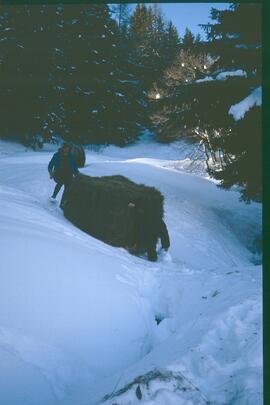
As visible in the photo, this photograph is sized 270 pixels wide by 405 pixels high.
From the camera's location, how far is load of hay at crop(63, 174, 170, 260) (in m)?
7.60

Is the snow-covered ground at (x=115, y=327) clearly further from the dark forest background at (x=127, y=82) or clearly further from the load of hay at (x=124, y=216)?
the dark forest background at (x=127, y=82)

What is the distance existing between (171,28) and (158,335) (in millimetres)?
32616

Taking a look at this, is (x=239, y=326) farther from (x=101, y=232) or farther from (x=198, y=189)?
(x=198, y=189)

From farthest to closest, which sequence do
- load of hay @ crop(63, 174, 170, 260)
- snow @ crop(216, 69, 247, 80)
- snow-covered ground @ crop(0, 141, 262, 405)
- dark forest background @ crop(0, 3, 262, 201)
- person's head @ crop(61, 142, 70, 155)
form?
dark forest background @ crop(0, 3, 262, 201)
snow @ crop(216, 69, 247, 80)
person's head @ crop(61, 142, 70, 155)
load of hay @ crop(63, 174, 170, 260)
snow-covered ground @ crop(0, 141, 262, 405)

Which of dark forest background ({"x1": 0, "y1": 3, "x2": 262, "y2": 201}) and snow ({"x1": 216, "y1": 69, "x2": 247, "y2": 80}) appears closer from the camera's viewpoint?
snow ({"x1": 216, "y1": 69, "x2": 247, "y2": 80})

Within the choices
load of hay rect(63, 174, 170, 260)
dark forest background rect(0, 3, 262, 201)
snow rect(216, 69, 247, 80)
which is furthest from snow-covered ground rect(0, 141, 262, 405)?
snow rect(216, 69, 247, 80)

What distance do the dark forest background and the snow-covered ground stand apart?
142 inches

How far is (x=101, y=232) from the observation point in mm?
7852

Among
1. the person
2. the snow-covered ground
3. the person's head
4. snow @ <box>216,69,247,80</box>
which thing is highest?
snow @ <box>216,69,247,80</box>

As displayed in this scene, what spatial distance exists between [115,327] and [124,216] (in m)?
3.81

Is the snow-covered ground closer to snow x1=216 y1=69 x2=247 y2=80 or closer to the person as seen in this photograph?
the person

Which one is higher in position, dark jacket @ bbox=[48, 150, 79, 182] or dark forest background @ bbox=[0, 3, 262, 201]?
dark forest background @ bbox=[0, 3, 262, 201]

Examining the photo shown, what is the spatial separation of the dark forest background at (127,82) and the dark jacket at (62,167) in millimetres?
4001

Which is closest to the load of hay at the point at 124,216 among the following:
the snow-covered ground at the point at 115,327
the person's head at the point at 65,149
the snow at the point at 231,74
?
the snow-covered ground at the point at 115,327
